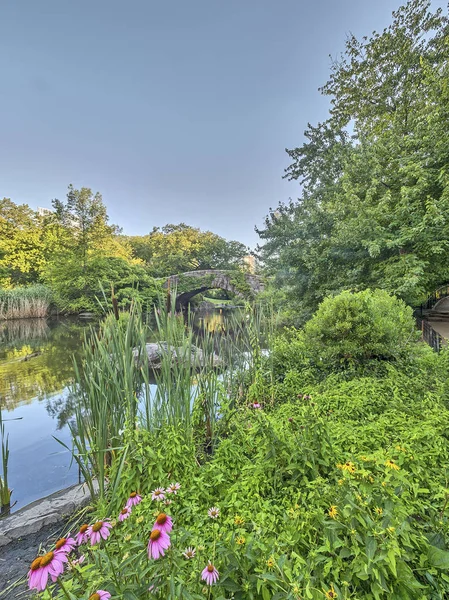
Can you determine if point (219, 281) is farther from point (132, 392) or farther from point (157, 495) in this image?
point (157, 495)

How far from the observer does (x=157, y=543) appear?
0.64 m

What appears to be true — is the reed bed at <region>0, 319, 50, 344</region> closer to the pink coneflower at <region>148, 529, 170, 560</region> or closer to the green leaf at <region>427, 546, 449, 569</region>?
the pink coneflower at <region>148, 529, 170, 560</region>

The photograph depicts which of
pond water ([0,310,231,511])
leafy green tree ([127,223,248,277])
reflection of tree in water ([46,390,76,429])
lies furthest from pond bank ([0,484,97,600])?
leafy green tree ([127,223,248,277])

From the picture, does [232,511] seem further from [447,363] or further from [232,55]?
[232,55]

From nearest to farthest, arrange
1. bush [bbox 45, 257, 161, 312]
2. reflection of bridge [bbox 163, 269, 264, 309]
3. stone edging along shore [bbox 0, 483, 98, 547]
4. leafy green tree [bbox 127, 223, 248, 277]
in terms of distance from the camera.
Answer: stone edging along shore [bbox 0, 483, 98, 547]
bush [bbox 45, 257, 161, 312]
reflection of bridge [bbox 163, 269, 264, 309]
leafy green tree [bbox 127, 223, 248, 277]

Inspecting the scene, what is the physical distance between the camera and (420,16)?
6512 millimetres

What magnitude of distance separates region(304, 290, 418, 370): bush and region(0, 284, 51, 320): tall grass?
48.1ft

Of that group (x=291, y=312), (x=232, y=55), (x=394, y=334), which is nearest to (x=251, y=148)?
(x=232, y=55)

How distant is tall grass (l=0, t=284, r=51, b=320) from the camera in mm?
12945

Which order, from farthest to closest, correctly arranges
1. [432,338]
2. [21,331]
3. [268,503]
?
[21,331] < [432,338] < [268,503]

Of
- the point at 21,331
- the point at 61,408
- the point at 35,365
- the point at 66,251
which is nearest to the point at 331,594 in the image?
the point at 61,408

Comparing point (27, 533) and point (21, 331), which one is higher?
point (21, 331)

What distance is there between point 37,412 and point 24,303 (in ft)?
38.2

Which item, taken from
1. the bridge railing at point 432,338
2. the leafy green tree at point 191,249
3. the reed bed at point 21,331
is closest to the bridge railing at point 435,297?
the bridge railing at point 432,338
